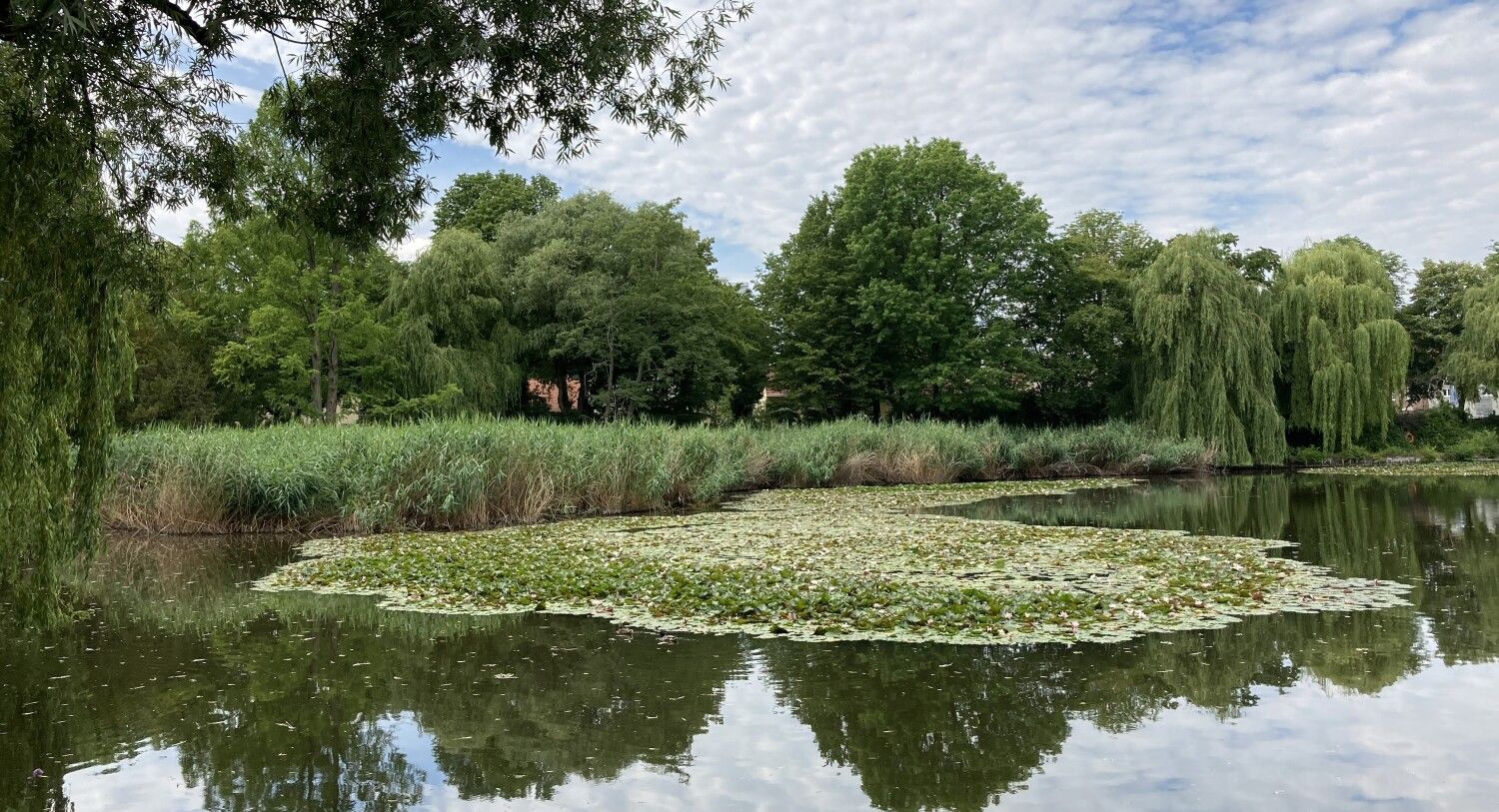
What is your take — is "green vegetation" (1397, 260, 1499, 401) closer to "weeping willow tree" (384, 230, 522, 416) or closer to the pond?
"weeping willow tree" (384, 230, 522, 416)

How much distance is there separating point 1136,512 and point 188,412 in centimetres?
2433

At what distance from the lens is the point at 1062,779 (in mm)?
3881

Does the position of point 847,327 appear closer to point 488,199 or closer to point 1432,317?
point 488,199

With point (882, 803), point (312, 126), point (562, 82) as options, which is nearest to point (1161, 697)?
point (882, 803)

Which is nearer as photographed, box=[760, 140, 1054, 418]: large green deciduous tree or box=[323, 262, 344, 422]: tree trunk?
box=[323, 262, 344, 422]: tree trunk

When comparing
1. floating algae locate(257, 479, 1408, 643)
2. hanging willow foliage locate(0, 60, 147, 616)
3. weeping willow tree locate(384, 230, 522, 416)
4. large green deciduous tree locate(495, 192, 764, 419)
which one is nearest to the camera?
hanging willow foliage locate(0, 60, 147, 616)

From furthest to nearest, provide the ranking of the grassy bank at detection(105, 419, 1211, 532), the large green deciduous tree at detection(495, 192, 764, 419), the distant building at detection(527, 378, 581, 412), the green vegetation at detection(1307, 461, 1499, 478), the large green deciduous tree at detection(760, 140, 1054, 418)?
the distant building at detection(527, 378, 581, 412), the large green deciduous tree at detection(495, 192, 764, 419), the large green deciduous tree at detection(760, 140, 1054, 418), the green vegetation at detection(1307, 461, 1499, 478), the grassy bank at detection(105, 419, 1211, 532)

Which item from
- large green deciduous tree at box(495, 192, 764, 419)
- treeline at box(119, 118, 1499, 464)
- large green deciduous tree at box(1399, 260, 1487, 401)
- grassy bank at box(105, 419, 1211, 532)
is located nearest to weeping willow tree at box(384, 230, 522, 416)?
treeline at box(119, 118, 1499, 464)

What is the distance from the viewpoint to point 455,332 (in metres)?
29.7

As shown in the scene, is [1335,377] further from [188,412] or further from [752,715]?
[188,412]

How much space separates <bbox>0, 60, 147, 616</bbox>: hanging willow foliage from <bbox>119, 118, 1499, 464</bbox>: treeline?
21.6 metres

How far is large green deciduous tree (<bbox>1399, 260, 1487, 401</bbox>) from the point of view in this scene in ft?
124

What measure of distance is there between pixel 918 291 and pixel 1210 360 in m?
8.75

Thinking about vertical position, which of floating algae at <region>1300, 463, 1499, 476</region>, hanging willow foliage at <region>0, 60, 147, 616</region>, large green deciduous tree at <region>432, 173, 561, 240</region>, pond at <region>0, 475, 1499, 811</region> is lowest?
pond at <region>0, 475, 1499, 811</region>
